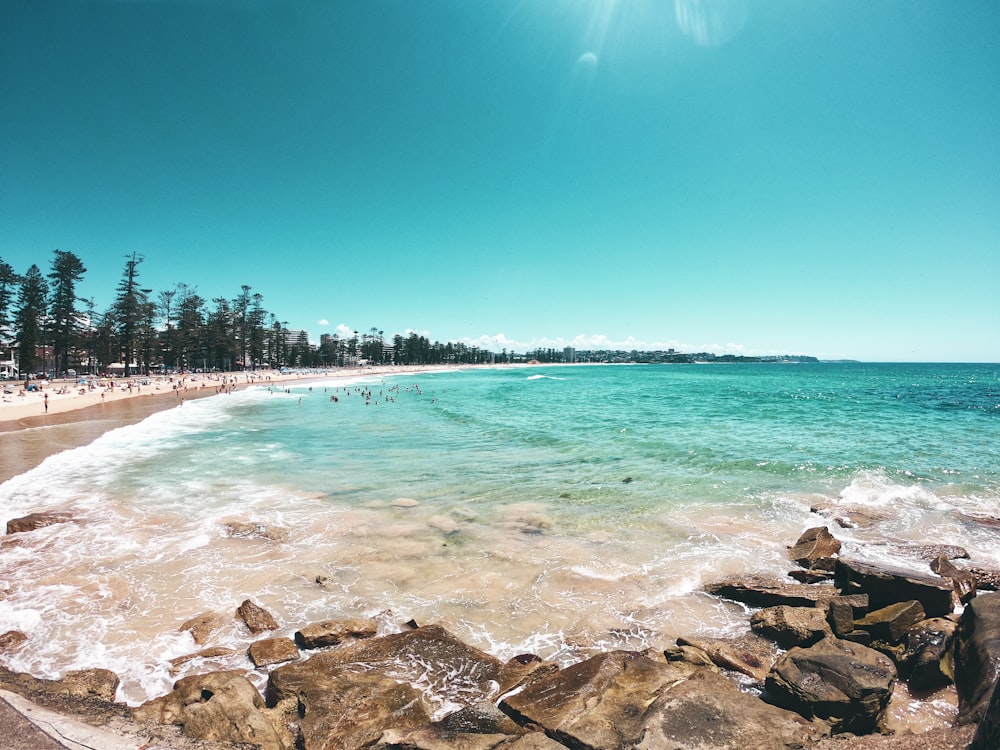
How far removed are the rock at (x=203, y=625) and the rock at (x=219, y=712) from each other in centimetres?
165

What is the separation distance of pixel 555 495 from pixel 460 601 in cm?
663

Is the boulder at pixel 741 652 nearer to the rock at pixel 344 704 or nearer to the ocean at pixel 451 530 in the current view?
the ocean at pixel 451 530

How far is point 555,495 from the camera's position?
13945 mm

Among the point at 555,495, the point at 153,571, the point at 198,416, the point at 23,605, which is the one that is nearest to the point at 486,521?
the point at 555,495

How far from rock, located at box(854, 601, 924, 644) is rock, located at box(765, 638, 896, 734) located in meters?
1.07

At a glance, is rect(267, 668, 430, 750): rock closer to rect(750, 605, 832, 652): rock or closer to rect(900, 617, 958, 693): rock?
rect(750, 605, 832, 652): rock

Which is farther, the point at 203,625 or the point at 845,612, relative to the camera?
the point at 203,625

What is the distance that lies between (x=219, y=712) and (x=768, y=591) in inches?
311

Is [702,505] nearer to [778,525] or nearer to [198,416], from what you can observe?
[778,525]

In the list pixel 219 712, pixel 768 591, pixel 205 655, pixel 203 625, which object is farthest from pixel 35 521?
pixel 768 591

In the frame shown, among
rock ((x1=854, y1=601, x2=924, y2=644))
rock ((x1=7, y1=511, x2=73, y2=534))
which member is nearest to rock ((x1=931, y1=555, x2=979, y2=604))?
rock ((x1=854, y1=601, x2=924, y2=644))

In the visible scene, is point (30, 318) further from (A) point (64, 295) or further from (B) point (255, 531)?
(B) point (255, 531)

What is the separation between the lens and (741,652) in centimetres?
609

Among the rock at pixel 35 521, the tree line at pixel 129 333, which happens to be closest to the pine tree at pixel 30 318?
the tree line at pixel 129 333
